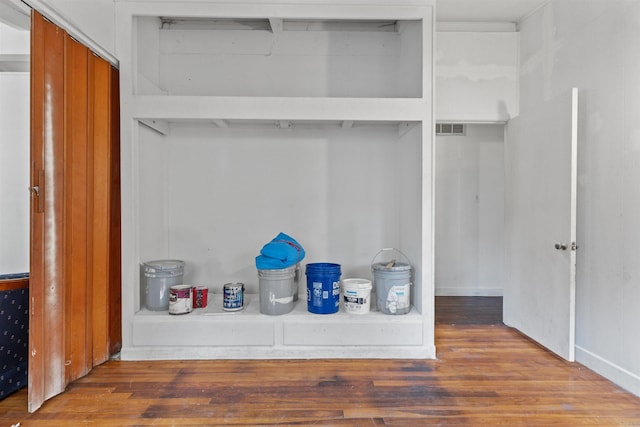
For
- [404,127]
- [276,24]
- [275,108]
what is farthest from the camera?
[404,127]

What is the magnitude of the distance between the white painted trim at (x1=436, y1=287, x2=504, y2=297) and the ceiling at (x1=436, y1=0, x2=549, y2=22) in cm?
318

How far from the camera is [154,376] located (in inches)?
105

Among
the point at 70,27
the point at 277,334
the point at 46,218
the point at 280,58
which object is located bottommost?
the point at 277,334

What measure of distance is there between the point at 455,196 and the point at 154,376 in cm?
402

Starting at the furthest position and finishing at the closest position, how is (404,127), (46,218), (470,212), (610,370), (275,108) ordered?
(470,212) < (404,127) < (275,108) < (610,370) < (46,218)

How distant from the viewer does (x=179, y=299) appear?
2.98 meters

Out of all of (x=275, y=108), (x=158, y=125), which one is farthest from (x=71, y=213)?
(x=275, y=108)

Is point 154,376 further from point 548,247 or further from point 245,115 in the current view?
point 548,247

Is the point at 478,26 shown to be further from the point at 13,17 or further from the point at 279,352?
the point at 13,17

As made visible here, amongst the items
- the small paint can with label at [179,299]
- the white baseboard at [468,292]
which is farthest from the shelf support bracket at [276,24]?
the white baseboard at [468,292]

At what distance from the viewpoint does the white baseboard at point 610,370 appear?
247cm

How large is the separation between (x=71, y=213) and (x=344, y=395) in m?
2.09

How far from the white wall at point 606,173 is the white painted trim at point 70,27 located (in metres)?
3.52

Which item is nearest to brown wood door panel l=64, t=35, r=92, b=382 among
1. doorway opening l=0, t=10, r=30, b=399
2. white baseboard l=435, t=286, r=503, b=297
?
doorway opening l=0, t=10, r=30, b=399
